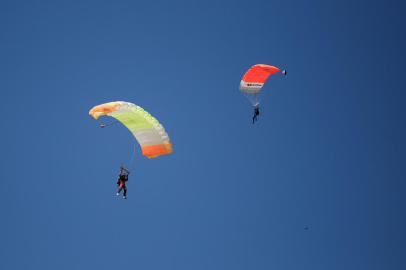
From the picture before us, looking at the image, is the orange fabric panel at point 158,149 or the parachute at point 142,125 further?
the orange fabric panel at point 158,149

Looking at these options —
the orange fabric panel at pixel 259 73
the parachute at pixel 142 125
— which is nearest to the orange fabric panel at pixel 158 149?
the parachute at pixel 142 125

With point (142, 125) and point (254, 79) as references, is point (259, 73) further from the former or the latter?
point (142, 125)

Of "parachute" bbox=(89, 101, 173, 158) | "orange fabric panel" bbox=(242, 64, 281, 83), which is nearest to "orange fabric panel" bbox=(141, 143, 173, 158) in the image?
"parachute" bbox=(89, 101, 173, 158)

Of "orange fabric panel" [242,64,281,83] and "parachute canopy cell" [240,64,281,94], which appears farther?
"parachute canopy cell" [240,64,281,94]

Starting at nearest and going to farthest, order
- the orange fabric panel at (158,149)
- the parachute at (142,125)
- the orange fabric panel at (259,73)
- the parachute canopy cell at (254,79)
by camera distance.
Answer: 1. the parachute at (142,125)
2. the orange fabric panel at (158,149)
3. the orange fabric panel at (259,73)
4. the parachute canopy cell at (254,79)

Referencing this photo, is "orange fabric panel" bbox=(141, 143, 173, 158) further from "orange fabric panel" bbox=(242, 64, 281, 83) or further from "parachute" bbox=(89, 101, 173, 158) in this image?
"orange fabric panel" bbox=(242, 64, 281, 83)

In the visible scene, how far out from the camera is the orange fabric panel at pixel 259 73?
126 ft

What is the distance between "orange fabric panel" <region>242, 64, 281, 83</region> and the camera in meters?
38.3

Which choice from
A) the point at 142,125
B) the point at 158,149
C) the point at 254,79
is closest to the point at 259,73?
the point at 254,79

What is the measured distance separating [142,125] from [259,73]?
8174mm

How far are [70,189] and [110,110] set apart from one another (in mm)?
123464

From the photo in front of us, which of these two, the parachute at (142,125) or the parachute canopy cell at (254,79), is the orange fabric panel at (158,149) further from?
the parachute canopy cell at (254,79)

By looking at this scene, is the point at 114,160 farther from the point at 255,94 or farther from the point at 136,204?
the point at 255,94

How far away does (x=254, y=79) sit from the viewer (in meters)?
39.4
